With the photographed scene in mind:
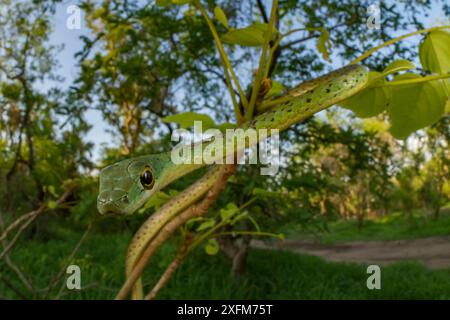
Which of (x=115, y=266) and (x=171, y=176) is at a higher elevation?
(x=171, y=176)

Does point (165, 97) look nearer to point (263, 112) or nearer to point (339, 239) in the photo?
point (263, 112)

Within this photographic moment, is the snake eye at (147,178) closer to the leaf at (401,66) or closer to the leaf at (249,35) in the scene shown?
the leaf at (249,35)

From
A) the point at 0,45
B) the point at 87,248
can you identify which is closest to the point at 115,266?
the point at 87,248

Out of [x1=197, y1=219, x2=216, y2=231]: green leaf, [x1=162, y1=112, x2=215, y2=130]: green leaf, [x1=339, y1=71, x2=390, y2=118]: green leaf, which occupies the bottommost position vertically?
[x1=197, y1=219, x2=216, y2=231]: green leaf

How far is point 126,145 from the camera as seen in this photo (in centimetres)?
625

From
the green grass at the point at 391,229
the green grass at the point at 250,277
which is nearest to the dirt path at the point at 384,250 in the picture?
the green grass at the point at 391,229

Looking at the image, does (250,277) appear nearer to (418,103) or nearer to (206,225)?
(206,225)

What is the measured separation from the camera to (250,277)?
4.30 m

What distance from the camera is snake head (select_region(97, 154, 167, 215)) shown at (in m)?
0.68

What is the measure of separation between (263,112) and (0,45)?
7.92 meters

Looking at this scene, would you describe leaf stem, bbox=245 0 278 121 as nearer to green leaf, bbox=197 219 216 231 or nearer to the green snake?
the green snake

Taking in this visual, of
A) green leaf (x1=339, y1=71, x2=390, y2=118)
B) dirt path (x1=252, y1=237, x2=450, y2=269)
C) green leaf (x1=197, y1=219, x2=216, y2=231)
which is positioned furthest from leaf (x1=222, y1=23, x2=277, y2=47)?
dirt path (x1=252, y1=237, x2=450, y2=269)

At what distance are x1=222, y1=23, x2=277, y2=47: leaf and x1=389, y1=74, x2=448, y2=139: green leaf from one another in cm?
19

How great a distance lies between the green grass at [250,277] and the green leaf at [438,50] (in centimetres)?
306
